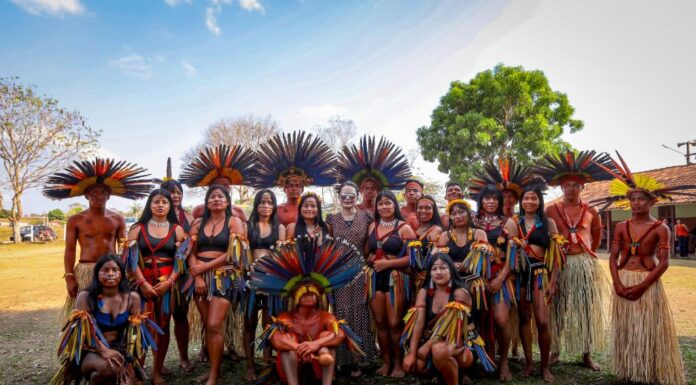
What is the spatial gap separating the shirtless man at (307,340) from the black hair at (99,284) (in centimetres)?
123

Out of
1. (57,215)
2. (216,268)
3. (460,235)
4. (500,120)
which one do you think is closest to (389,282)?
(460,235)

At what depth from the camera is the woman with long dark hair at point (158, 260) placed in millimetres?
3748

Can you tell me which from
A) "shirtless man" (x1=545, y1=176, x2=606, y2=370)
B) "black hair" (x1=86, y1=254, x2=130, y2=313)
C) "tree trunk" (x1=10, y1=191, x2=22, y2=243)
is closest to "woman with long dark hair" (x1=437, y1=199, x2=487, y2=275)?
"shirtless man" (x1=545, y1=176, x2=606, y2=370)

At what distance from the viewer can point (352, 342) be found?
3.67 m

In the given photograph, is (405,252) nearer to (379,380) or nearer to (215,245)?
(379,380)

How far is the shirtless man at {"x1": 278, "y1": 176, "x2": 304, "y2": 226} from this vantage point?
4.54 meters

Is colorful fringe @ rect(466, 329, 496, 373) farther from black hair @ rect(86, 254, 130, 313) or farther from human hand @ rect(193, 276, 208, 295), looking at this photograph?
black hair @ rect(86, 254, 130, 313)

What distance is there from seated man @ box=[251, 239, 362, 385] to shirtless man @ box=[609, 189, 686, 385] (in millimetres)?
2197

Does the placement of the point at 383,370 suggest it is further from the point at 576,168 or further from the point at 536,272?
the point at 576,168

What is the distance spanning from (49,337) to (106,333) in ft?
10.0

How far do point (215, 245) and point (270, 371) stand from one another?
1.15 metres

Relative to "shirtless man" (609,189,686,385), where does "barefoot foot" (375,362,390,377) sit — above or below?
below

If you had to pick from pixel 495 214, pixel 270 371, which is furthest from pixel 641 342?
pixel 270 371

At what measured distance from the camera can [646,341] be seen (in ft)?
11.9
